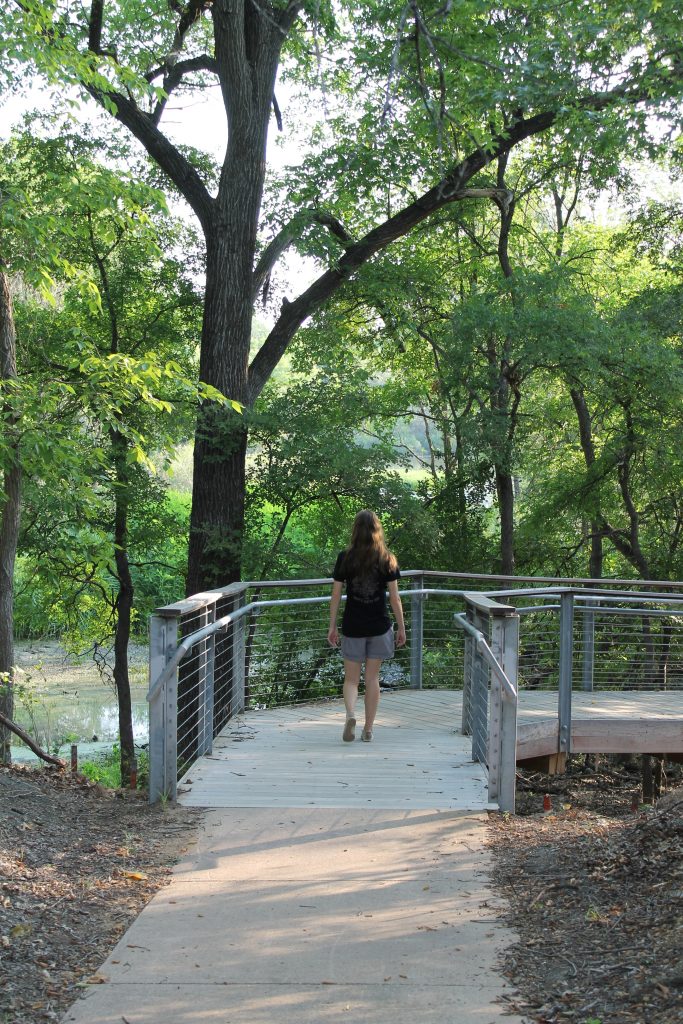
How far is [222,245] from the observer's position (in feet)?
46.3

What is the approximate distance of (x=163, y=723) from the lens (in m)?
6.27

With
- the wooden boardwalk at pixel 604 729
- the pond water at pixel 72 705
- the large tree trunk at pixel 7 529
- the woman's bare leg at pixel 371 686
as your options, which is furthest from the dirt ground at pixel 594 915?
the pond water at pixel 72 705

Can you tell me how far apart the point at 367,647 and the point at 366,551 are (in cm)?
77

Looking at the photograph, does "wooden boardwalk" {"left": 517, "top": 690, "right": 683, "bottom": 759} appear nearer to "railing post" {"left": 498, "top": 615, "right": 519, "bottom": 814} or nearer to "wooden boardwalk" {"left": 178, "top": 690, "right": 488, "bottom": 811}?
"wooden boardwalk" {"left": 178, "top": 690, "right": 488, "bottom": 811}

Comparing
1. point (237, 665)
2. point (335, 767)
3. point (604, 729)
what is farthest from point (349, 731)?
point (604, 729)

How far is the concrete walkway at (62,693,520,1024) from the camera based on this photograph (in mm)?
3525

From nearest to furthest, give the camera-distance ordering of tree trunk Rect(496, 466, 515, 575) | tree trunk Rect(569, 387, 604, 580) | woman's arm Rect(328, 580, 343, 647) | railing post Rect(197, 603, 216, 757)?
1. railing post Rect(197, 603, 216, 757)
2. woman's arm Rect(328, 580, 343, 647)
3. tree trunk Rect(496, 466, 515, 575)
4. tree trunk Rect(569, 387, 604, 580)

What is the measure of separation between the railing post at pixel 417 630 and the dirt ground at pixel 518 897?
4.52 meters

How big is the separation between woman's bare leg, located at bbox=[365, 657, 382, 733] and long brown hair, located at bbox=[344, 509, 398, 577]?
691 millimetres

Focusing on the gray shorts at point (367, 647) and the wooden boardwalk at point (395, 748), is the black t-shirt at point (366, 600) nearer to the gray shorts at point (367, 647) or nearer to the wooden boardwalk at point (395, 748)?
the gray shorts at point (367, 647)

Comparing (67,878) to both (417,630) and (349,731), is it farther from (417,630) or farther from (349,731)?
(417,630)

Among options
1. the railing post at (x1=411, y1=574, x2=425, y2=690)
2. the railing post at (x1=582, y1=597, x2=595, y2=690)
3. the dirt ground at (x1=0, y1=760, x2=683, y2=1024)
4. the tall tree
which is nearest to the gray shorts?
the dirt ground at (x1=0, y1=760, x2=683, y2=1024)

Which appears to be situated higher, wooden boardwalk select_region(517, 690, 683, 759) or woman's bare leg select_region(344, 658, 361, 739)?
woman's bare leg select_region(344, 658, 361, 739)

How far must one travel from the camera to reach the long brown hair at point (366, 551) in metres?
7.64
